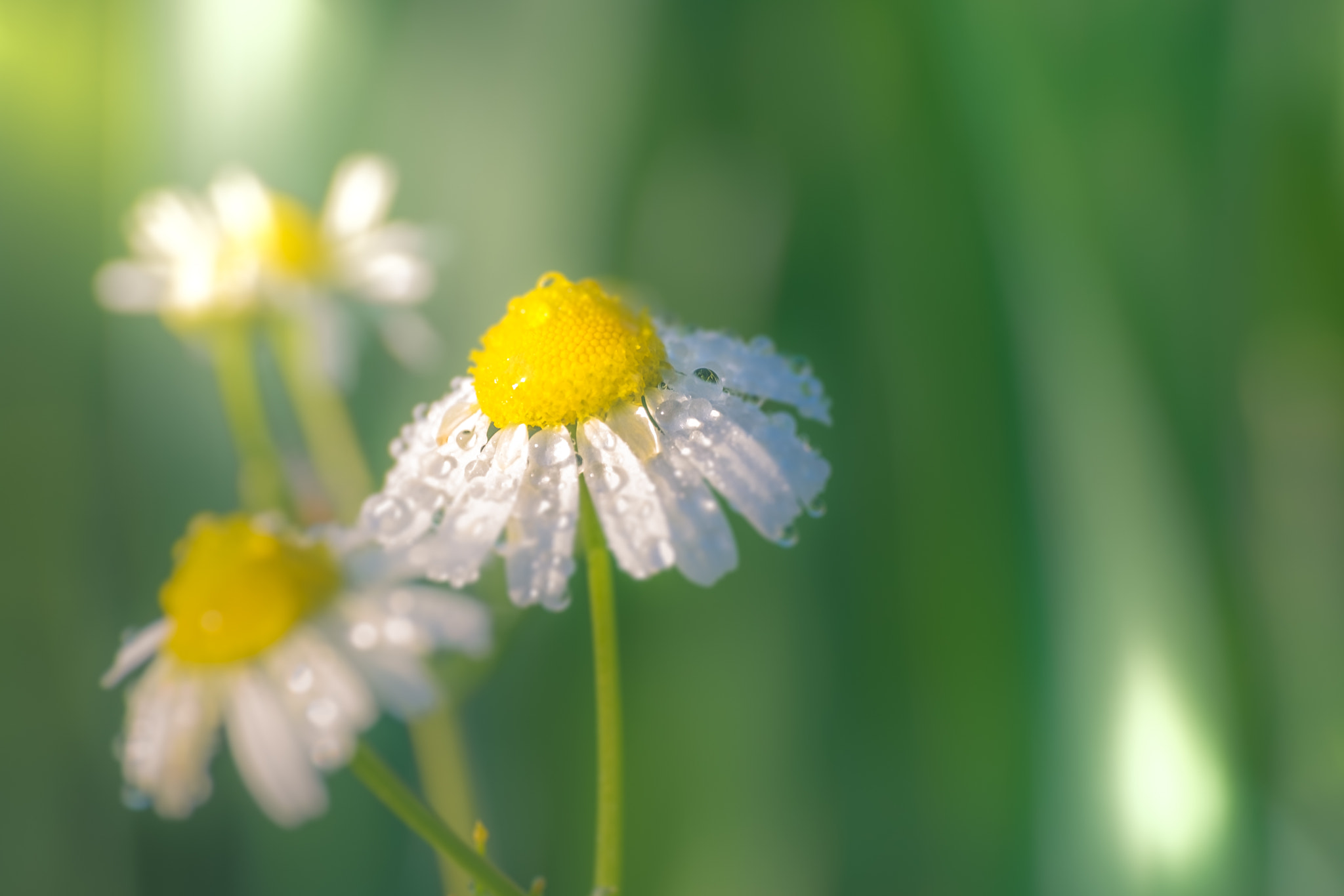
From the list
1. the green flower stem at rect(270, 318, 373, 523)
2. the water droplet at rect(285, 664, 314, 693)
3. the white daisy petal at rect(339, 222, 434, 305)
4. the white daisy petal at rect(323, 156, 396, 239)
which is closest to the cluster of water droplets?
the water droplet at rect(285, 664, 314, 693)

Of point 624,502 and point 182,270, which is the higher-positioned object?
point 182,270

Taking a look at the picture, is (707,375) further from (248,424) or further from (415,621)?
(248,424)

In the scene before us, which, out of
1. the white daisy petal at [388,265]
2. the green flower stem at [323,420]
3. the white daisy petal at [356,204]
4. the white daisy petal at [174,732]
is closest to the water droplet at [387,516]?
the white daisy petal at [174,732]

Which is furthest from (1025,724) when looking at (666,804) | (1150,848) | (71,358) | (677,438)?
(71,358)

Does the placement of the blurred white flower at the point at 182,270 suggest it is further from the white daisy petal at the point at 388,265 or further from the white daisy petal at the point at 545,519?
the white daisy petal at the point at 545,519

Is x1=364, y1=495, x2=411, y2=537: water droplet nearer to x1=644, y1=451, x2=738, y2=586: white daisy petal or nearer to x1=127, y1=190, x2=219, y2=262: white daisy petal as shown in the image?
x1=644, y1=451, x2=738, y2=586: white daisy petal

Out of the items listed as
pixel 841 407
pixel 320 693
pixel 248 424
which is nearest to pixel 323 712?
pixel 320 693
